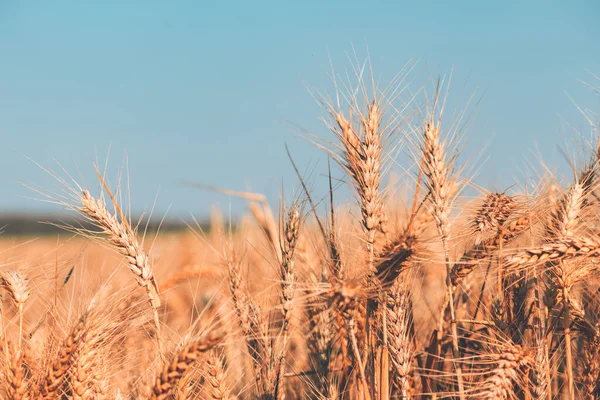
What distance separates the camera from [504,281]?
257 cm

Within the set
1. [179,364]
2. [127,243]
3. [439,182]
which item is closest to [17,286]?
[127,243]

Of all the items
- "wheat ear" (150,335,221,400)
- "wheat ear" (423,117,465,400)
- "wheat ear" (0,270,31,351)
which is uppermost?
"wheat ear" (423,117,465,400)

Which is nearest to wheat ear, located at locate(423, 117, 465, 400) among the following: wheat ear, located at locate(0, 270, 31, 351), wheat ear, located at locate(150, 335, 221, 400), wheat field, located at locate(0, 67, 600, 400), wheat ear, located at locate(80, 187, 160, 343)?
wheat field, located at locate(0, 67, 600, 400)

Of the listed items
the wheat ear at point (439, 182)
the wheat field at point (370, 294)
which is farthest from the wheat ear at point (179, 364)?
the wheat ear at point (439, 182)

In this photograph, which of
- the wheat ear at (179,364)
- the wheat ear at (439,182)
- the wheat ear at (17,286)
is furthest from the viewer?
the wheat ear at (17,286)

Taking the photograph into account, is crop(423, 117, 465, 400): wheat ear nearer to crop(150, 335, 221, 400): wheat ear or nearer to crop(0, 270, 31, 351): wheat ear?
crop(150, 335, 221, 400): wheat ear

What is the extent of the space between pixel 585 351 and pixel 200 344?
1546mm

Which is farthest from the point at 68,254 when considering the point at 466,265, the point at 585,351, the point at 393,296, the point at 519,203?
the point at 585,351

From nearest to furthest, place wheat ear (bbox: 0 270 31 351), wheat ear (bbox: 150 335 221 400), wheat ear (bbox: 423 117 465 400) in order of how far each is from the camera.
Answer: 1. wheat ear (bbox: 150 335 221 400)
2. wheat ear (bbox: 423 117 465 400)
3. wheat ear (bbox: 0 270 31 351)

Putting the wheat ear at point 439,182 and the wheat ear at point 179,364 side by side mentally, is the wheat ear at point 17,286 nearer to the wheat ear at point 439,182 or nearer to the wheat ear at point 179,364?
the wheat ear at point 179,364

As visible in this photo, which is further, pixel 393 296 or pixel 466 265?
pixel 466 265

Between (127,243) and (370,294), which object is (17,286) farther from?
(370,294)

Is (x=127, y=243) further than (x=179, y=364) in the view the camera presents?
Yes

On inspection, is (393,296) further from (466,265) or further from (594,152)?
(594,152)
